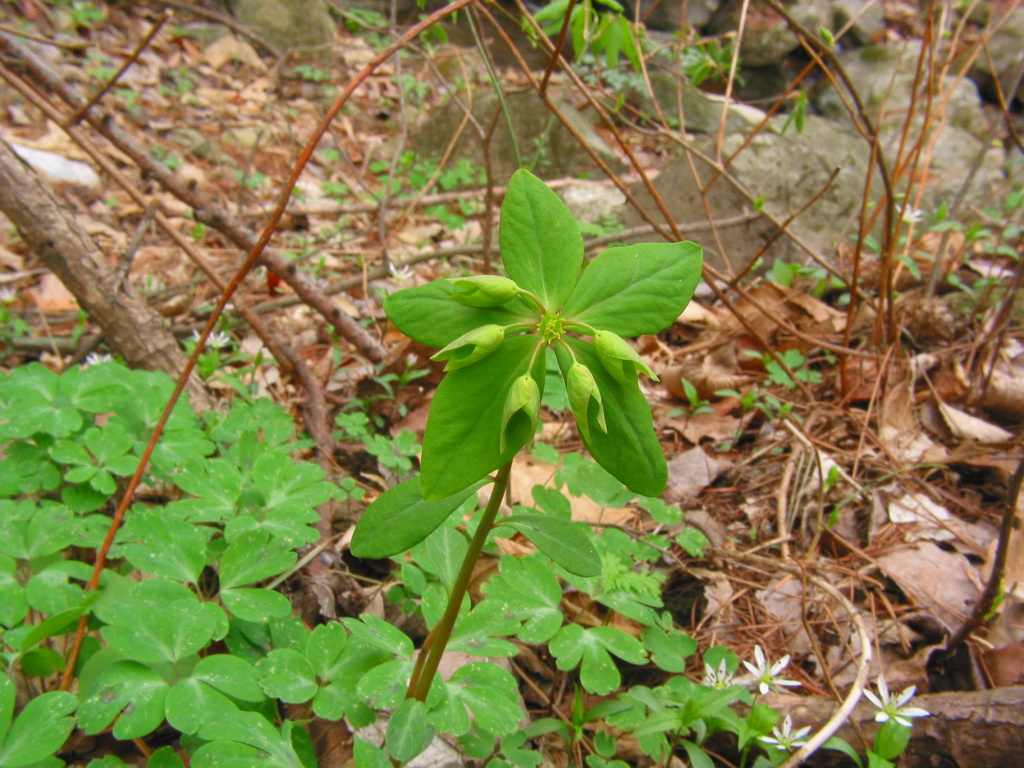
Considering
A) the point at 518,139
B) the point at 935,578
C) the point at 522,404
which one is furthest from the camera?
the point at 518,139

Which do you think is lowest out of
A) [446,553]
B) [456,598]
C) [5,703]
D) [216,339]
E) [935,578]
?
[935,578]

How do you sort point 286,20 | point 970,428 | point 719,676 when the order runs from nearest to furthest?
point 719,676, point 970,428, point 286,20

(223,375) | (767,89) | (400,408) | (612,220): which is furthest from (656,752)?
(767,89)

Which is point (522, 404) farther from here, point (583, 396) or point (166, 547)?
point (166, 547)

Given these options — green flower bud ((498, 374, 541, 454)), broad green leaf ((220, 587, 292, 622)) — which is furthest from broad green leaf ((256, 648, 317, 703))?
green flower bud ((498, 374, 541, 454))

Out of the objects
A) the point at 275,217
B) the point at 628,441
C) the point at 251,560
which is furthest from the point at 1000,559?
the point at 275,217

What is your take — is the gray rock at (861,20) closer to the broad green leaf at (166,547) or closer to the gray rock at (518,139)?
the gray rock at (518,139)
